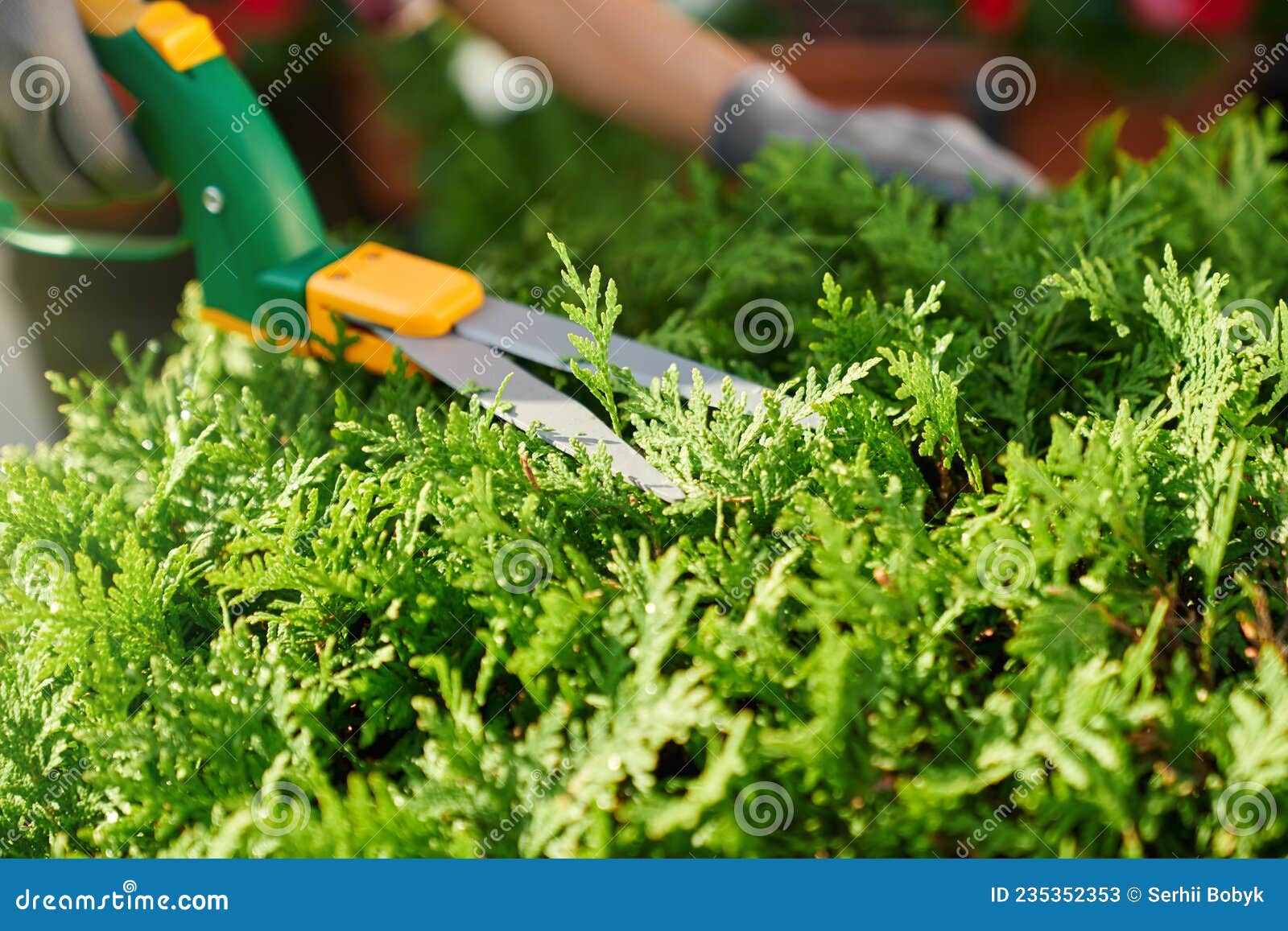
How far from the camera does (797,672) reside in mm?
635

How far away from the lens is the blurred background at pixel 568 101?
2.44m

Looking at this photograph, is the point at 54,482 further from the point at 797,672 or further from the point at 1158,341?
the point at 1158,341

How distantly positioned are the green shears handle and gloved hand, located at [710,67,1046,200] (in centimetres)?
64

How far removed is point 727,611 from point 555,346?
361 mm

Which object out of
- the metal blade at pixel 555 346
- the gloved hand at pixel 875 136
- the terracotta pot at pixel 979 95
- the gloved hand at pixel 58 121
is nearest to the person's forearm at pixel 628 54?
the gloved hand at pixel 875 136

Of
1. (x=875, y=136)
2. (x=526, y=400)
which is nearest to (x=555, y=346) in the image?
(x=526, y=400)

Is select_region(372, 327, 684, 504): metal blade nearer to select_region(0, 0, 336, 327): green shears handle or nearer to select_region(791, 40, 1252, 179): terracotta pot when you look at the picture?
select_region(0, 0, 336, 327): green shears handle

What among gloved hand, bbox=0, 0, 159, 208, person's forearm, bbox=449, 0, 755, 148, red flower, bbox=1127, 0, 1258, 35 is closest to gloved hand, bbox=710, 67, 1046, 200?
person's forearm, bbox=449, 0, 755, 148

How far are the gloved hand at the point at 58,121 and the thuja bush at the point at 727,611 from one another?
236 millimetres

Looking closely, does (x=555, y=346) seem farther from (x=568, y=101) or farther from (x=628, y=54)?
(x=568, y=101)

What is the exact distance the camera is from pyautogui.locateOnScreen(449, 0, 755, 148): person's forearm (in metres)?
1.62

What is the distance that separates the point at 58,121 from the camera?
3.39 feet
